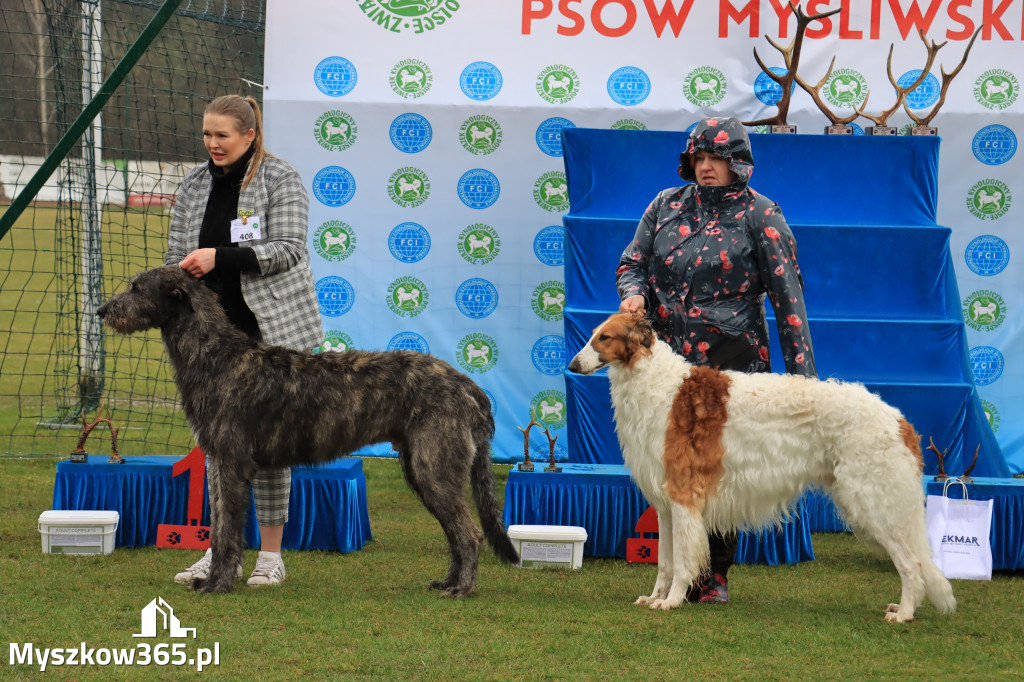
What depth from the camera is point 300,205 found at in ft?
14.7

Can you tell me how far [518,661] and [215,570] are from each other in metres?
1.45

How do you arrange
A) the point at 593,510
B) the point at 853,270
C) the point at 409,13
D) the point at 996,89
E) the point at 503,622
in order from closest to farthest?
1. the point at 503,622
2. the point at 593,510
3. the point at 853,270
4. the point at 996,89
5. the point at 409,13

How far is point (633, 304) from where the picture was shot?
13.7ft

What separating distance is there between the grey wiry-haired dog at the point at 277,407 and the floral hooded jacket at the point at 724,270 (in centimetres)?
95

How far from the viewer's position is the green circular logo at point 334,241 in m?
7.89

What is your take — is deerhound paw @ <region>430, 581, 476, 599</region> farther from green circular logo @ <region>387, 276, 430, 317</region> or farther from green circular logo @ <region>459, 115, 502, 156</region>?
green circular logo @ <region>459, 115, 502, 156</region>

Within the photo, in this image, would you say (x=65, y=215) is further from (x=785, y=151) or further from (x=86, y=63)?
(x=785, y=151)

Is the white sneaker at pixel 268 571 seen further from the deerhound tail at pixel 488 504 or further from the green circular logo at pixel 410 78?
the green circular logo at pixel 410 78

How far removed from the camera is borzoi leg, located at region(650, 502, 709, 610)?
404 cm

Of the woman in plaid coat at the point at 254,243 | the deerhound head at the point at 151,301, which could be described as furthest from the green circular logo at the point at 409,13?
the deerhound head at the point at 151,301

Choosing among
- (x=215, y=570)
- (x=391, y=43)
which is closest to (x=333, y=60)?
(x=391, y=43)

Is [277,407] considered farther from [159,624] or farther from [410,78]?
[410,78]

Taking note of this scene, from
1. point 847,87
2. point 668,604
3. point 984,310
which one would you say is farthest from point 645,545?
point 847,87

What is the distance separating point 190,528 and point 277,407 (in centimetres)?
138
